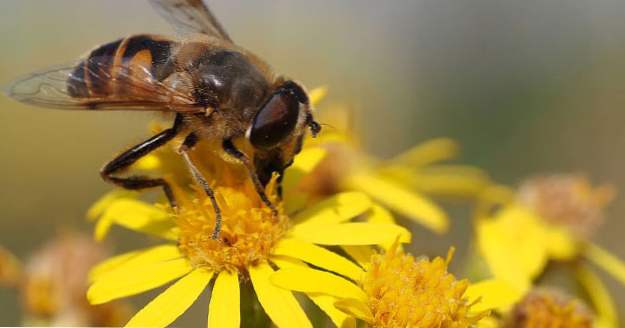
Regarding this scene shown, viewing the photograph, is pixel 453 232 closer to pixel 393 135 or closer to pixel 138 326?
pixel 393 135

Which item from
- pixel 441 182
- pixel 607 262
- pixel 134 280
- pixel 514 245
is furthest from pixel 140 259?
pixel 607 262

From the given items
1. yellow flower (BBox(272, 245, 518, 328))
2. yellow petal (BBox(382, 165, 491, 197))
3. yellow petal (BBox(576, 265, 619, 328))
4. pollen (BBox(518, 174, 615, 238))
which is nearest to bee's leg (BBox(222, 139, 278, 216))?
yellow flower (BBox(272, 245, 518, 328))

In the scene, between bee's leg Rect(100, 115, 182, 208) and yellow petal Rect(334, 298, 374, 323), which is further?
bee's leg Rect(100, 115, 182, 208)

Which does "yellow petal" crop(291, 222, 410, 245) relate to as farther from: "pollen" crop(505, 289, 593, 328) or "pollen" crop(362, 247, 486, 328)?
Answer: "pollen" crop(505, 289, 593, 328)

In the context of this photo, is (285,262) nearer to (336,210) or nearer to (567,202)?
(336,210)

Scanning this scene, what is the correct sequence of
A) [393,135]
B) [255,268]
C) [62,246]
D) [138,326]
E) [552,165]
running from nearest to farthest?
1. [138,326]
2. [255,268]
3. [62,246]
4. [552,165]
5. [393,135]

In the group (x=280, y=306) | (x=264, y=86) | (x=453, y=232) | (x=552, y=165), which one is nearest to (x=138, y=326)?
(x=280, y=306)

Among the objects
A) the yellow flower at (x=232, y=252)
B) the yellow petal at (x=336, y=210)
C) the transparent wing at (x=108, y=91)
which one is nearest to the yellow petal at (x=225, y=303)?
the yellow flower at (x=232, y=252)
